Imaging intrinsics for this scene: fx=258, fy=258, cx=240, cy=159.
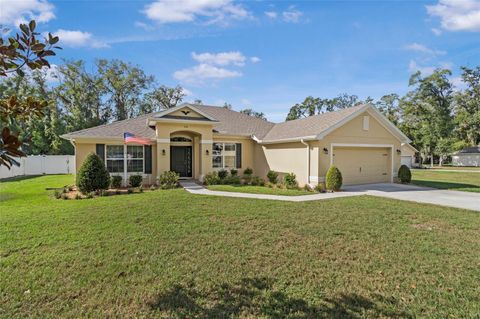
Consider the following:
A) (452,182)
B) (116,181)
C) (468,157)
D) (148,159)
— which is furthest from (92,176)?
(468,157)

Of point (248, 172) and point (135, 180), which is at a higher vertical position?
point (248, 172)

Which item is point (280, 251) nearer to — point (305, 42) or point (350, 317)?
point (350, 317)

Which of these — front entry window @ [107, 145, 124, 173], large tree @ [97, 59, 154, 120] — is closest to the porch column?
front entry window @ [107, 145, 124, 173]

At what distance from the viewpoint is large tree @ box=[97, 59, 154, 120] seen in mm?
36250

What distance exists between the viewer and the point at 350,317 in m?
3.32

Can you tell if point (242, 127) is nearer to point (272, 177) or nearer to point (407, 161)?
point (272, 177)

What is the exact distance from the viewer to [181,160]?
56.6ft

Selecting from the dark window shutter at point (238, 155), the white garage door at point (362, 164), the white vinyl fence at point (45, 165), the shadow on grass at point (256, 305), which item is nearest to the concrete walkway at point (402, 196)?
the white garage door at point (362, 164)

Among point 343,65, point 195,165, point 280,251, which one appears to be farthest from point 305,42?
point 280,251

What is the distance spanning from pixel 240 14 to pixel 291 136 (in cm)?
756

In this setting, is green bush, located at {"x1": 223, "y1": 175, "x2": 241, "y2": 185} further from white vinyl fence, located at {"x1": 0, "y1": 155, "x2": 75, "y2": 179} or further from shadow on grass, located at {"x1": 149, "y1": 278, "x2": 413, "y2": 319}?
white vinyl fence, located at {"x1": 0, "y1": 155, "x2": 75, "y2": 179}

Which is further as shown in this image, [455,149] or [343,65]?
[455,149]

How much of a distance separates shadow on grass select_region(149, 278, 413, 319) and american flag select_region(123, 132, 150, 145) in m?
11.6

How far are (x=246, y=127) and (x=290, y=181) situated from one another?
6.51m
